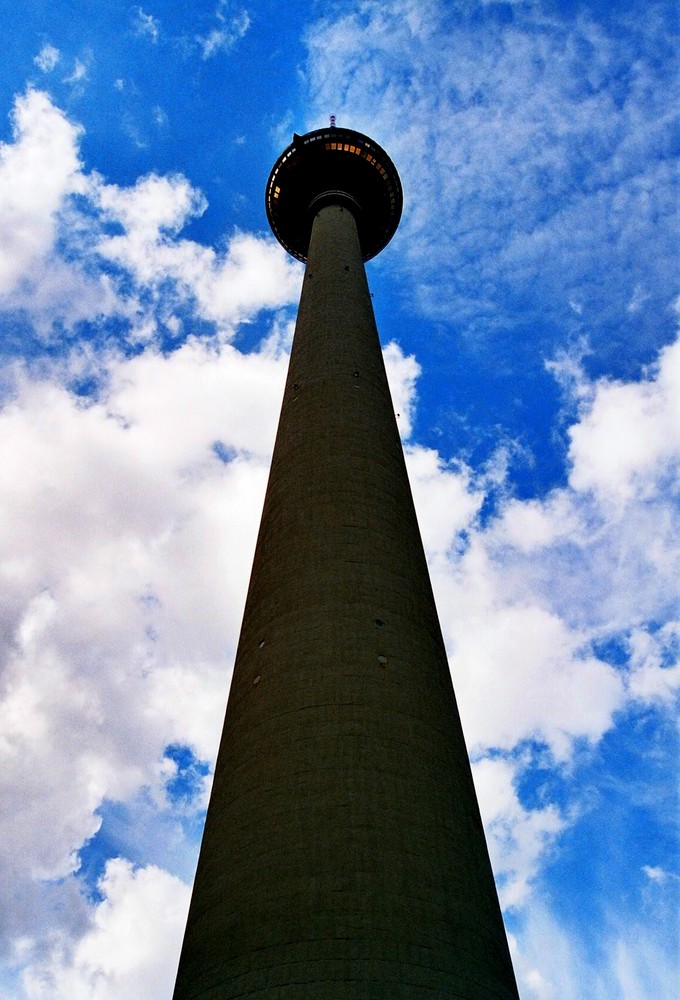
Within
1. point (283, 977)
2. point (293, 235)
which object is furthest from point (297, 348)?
point (283, 977)

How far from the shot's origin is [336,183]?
159ft

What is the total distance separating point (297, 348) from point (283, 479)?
8.90 m

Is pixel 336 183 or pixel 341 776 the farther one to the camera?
pixel 336 183

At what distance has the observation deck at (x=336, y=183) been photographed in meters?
47.6

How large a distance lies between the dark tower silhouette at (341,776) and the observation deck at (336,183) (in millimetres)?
24359

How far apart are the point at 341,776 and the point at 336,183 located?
39.5 m

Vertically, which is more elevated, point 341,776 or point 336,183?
point 336,183

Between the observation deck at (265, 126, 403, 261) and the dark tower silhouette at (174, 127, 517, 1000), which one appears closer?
the dark tower silhouette at (174, 127, 517, 1000)

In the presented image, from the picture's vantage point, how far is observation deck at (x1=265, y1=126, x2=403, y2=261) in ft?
156

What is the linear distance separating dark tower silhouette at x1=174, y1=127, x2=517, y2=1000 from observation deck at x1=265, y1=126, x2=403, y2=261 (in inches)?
959

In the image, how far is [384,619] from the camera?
68.3 ft

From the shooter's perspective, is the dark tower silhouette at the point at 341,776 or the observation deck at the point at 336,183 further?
the observation deck at the point at 336,183

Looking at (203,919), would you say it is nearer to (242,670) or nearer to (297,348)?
(242,670)

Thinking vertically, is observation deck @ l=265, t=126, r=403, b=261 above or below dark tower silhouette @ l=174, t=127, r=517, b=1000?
above
